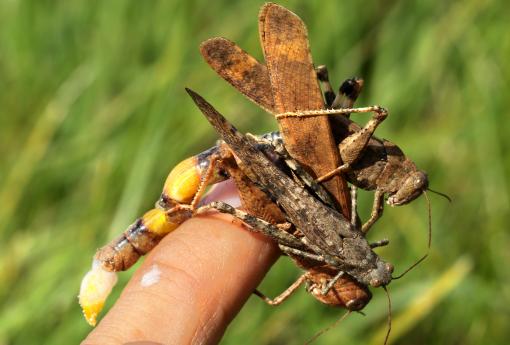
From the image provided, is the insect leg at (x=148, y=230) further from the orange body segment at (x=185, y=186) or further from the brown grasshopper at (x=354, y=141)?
the brown grasshopper at (x=354, y=141)

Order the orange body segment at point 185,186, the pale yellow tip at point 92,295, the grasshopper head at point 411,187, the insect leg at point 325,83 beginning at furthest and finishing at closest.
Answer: the insect leg at point 325,83
the grasshopper head at point 411,187
the orange body segment at point 185,186
the pale yellow tip at point 92,295

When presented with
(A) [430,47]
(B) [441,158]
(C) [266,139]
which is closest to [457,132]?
(B) [441,158]

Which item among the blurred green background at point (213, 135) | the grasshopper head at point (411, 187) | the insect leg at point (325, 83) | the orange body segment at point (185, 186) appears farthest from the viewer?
the blurred green background at point (213, 135)

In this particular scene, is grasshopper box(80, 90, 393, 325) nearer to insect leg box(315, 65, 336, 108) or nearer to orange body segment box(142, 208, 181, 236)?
orange body segment box(142, 208, 181, 236)

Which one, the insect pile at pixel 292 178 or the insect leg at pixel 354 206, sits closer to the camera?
the insect pile at pixel 292 178

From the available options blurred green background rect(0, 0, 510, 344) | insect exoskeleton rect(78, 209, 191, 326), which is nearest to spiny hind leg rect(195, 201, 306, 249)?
insect exoskeleton rect(78, 209, 191, 326)

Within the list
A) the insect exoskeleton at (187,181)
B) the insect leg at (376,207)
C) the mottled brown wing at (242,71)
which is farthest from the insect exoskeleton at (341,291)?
the mottled brown wing at (242,71)

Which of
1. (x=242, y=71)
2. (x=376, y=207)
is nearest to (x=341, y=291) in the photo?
(x=376, y=207)
